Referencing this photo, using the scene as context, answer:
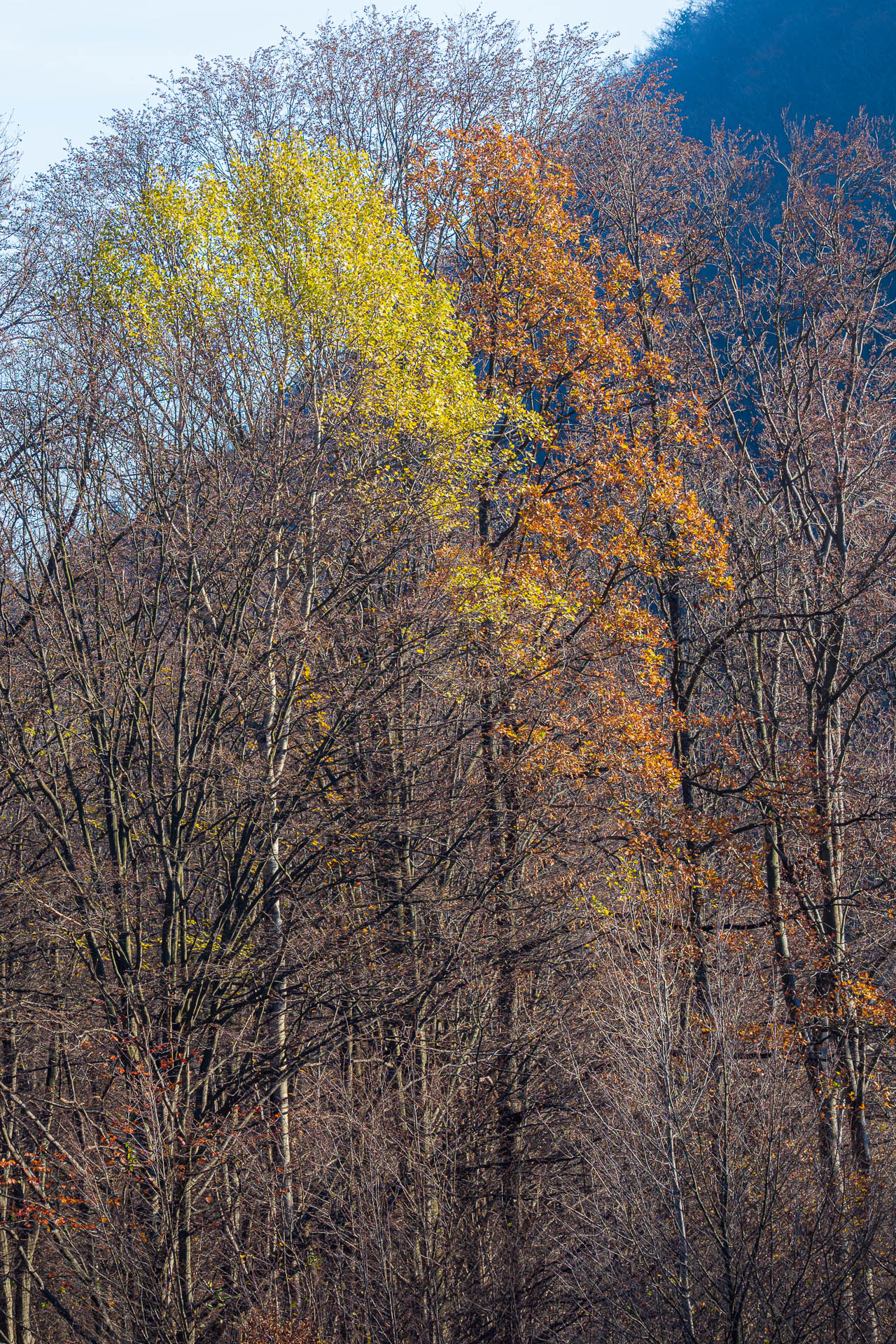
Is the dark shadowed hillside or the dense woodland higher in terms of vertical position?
the dark shadowed hillside

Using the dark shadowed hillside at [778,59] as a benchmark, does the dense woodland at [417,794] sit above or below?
below

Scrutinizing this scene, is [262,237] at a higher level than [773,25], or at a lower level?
lower

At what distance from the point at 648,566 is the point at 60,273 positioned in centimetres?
994

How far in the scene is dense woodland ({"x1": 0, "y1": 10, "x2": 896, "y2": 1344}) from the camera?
1105 cm

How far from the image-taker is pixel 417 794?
17.0m

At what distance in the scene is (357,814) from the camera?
13.4 metres

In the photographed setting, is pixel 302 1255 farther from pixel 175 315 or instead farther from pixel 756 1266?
pixel 175 315

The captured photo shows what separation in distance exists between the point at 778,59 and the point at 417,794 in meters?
60.6

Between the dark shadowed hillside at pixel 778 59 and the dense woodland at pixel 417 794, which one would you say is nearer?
the dense woodland at pixel 417 794

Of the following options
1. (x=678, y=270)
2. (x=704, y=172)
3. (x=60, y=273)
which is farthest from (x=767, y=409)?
(x=60, y=273)

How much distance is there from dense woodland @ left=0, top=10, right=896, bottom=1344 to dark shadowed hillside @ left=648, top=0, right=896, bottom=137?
3604 cm

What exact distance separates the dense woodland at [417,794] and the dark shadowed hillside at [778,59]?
36.0 meters

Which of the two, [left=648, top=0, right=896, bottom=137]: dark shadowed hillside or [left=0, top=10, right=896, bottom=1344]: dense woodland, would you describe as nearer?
[left=0, top=10, right=896, bottom=1344]: dense woodland

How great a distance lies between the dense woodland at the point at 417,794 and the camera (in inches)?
435
